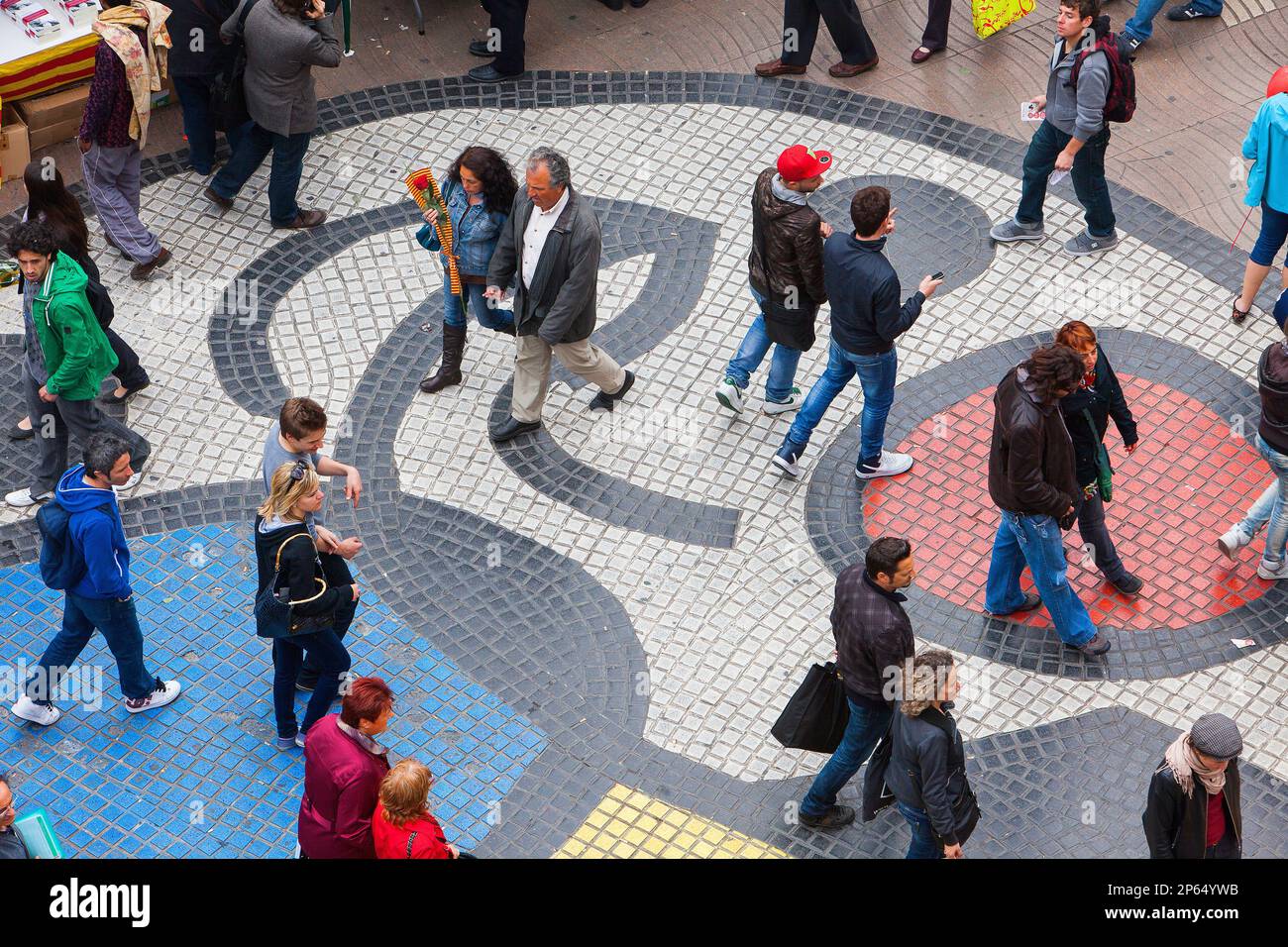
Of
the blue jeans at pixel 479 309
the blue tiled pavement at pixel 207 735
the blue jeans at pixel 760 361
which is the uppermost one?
the blue jeans at pixel 479 309

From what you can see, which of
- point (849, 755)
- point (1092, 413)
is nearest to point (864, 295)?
point (1092, 413)

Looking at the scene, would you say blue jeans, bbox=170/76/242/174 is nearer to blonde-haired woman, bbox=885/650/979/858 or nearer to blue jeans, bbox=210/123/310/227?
blue jeans, bbox=210/123/310/227

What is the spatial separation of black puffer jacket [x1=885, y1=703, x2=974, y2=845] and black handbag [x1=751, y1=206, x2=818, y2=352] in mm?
Answer: 3262

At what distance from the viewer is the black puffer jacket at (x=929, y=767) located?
275 inches

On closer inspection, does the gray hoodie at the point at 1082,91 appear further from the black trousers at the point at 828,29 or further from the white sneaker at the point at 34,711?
the white sneaker at the point at 34,711

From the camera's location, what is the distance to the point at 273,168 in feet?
37.6

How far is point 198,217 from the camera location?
39.1 ft

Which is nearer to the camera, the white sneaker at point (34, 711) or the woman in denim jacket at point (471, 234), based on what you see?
the white sneaker at point (34, 711)

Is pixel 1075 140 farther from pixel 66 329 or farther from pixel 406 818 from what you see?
pixel 406 818

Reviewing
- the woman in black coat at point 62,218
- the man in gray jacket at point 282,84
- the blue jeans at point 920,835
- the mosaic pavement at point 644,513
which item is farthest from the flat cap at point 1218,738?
the man in gray jacket at point 282,84

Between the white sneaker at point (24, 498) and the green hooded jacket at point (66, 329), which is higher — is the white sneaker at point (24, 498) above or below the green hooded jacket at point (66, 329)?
below

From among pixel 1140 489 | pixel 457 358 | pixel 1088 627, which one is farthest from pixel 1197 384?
pixel 457 358

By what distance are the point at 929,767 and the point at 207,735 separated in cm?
396

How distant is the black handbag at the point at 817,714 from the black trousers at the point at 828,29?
6.55m
